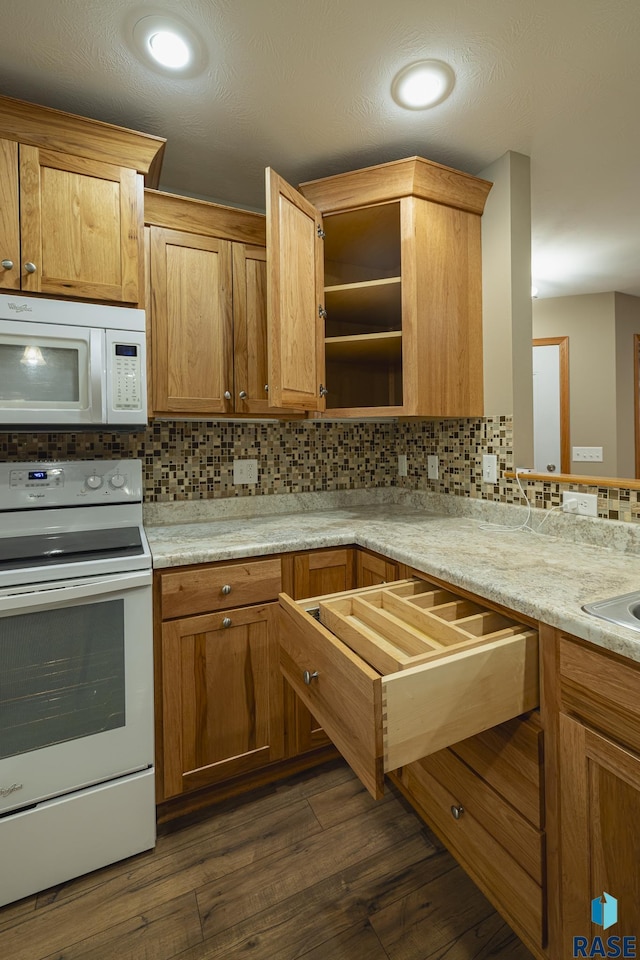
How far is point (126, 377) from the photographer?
5.18 feet

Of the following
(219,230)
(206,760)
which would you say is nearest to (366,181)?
(219,230)

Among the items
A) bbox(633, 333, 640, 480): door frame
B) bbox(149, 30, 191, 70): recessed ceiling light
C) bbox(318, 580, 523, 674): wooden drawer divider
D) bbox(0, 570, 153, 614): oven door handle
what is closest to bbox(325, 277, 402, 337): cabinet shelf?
bbox(149, 30, 191, 70): recessed ceiling light

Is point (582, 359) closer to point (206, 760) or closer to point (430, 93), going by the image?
point (430, 93)

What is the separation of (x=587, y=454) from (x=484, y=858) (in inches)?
123

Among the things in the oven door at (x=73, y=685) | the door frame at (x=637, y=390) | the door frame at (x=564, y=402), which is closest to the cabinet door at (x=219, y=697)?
the oven door at (x=73, y=685)

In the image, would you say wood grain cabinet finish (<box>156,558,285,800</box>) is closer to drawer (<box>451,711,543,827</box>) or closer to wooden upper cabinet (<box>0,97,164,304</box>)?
drawer (<box>451,711,543,827</box>)

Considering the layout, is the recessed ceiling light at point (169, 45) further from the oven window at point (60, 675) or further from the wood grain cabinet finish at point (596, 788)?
the wood grain cabinet finish at point (596, 788)

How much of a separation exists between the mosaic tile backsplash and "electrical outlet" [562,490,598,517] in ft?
0.06

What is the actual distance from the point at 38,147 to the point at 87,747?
184 cm

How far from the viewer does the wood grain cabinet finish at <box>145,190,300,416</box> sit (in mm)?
1772

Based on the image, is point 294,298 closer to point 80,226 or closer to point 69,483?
point 80,226

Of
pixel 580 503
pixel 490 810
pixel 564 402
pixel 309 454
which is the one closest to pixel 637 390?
pixel 564 402

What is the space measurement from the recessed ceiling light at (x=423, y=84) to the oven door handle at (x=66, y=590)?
5.69 feet

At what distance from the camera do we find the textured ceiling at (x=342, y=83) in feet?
4.09
